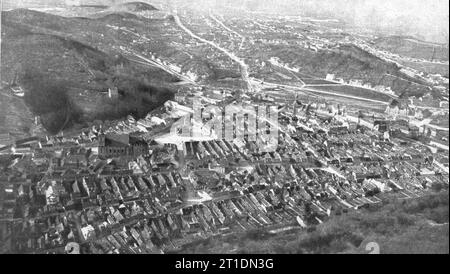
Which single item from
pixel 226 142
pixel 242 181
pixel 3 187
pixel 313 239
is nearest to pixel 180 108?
pixel 226 142

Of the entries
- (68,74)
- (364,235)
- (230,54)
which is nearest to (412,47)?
(230,54)

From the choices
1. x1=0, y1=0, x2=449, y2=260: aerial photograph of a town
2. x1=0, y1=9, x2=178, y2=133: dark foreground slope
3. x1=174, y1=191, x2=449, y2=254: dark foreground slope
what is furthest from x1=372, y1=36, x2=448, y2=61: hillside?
x1=0, y1=9, x2=178, y2=133: dark foreground slope

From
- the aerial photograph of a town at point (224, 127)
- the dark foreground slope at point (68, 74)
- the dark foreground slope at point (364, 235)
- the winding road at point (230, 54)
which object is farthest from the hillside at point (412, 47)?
the dark foreground slope at point (68, 74)

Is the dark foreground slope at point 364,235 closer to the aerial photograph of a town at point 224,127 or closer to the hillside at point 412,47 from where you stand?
the aerial photograph of a town at point 224,127

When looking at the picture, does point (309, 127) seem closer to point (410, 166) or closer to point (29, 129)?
point (410, 166)

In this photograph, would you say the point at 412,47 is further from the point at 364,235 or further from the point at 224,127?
the point at 364,235

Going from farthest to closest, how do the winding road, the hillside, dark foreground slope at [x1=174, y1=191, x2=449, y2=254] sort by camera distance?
the winding road, the hillside, dark foreground slope at [x1=174, y1=191, x2=449, y2=254]

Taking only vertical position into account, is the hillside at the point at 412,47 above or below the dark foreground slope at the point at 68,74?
above

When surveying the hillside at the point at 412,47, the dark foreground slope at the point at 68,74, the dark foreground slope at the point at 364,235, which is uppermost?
the hillside at the point at 412,47

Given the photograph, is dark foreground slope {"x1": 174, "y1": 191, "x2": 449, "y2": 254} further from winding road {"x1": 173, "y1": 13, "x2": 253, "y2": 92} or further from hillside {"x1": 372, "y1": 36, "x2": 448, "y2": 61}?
winding road {"x1": 173, "y1": 13, "x2": 253, "y2": 92}
